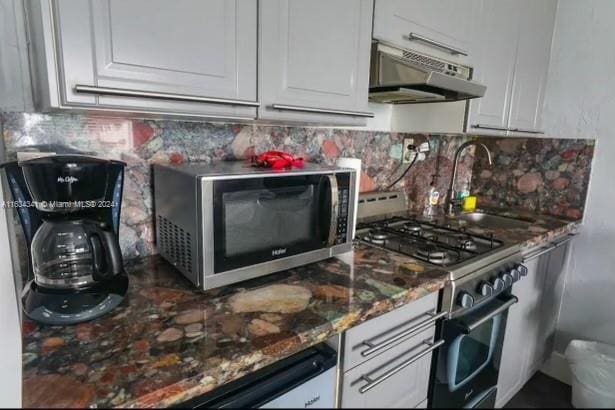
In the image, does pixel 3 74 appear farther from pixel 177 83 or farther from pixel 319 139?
pixel 319 139

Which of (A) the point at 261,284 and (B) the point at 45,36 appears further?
(A) the point at 261,284

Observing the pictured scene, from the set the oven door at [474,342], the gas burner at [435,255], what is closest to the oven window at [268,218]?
the gas burner at [435,255]

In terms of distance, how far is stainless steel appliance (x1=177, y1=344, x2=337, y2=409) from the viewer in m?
0.70

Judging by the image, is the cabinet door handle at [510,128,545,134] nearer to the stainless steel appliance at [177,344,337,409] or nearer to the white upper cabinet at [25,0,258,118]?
the white upper cabinet at [25,0,258,118]

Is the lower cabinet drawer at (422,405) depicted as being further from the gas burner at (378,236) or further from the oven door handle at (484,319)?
the gas burner at (378,236)

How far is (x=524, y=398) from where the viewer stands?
31 cm

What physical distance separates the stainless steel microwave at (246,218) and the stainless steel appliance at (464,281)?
1.19ft

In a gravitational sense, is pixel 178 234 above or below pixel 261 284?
above

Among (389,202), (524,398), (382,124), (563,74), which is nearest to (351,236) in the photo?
(389,202)

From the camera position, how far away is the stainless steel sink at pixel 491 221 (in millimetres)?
1896

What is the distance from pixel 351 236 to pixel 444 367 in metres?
0.49

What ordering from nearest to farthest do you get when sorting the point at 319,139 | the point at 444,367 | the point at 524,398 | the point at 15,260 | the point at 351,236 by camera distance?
the point at 524,398
the point at 15,260
the point at 444,367
the point at 351,236
the point at 319,139

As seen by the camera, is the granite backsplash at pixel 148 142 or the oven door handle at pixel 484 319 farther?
the oven door handle at pixel 484 319

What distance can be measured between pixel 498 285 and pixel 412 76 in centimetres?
79
